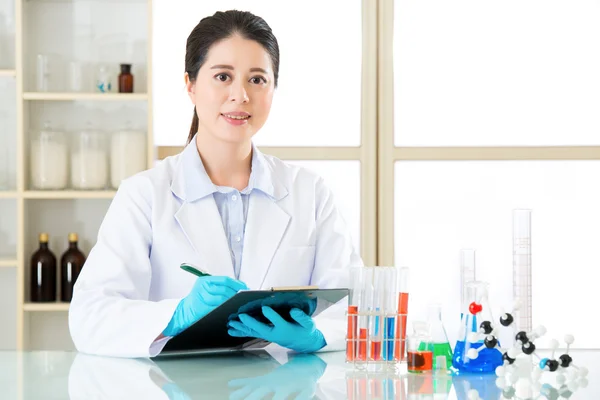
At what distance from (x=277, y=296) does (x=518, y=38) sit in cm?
267

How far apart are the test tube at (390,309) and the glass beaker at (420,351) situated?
36mm

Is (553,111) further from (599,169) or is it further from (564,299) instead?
(564,299)

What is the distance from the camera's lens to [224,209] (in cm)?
218

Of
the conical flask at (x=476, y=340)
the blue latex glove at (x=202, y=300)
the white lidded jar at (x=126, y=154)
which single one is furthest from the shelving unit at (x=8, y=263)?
the conical flask at (x=476, y=340)

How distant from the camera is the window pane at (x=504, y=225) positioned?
377 cm

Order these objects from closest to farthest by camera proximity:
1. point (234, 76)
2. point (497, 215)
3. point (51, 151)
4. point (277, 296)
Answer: point (277, 296)
point (234, 76)
point (51, 151)
point (497, 215)

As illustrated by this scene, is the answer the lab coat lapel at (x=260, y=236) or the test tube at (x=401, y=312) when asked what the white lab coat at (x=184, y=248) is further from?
the test tube at (x=401, y=312)

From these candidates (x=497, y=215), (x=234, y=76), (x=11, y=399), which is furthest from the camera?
(x=497, y=215)

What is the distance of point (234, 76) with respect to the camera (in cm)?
210

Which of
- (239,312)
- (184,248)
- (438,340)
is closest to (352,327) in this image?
(438,340)

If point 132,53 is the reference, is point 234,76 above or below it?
below

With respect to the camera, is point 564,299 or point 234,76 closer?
point 234,76

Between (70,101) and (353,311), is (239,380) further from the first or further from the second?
(70,101)

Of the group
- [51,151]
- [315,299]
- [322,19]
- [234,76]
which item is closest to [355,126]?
[322,19]
